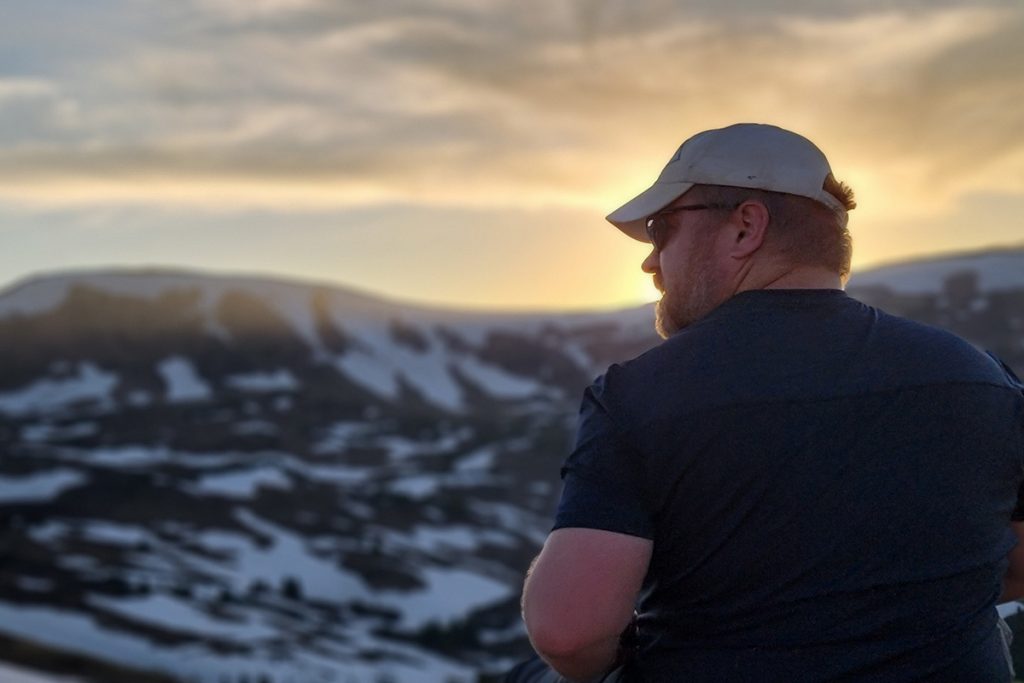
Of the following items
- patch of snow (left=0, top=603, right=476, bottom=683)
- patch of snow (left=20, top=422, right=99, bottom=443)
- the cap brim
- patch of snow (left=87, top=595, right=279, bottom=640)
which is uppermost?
patch of snow (left=20, top=422, right=99, bottom=443)

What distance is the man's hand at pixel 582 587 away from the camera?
6.95 feet

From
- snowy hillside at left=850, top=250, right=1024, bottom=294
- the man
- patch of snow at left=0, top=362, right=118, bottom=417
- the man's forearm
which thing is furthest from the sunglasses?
patch of snow at left=0, top=362, right=118, bottom=417

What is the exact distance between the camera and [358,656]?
112ft

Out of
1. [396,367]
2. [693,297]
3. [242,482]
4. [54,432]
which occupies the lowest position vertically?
[693,297]

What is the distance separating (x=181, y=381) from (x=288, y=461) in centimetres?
1049

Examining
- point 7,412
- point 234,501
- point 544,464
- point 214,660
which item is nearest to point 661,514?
point 214,660

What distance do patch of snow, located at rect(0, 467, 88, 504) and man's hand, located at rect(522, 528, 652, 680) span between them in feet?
156

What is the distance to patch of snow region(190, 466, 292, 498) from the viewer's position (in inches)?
1977

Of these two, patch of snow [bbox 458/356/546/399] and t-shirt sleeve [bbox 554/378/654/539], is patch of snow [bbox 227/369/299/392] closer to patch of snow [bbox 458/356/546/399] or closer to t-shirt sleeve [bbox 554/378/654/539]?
patch of snow [bbox 458/356/546/399]

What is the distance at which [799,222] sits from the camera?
2441mm

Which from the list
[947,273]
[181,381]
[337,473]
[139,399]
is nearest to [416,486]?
[337,473]

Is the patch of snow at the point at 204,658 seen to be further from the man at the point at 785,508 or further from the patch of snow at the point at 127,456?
the man at the point at 785,508

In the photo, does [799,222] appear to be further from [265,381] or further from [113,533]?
[265,381]

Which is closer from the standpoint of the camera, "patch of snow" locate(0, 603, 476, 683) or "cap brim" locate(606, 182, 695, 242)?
"cap brim" locate(606, 182, 695, 242)
